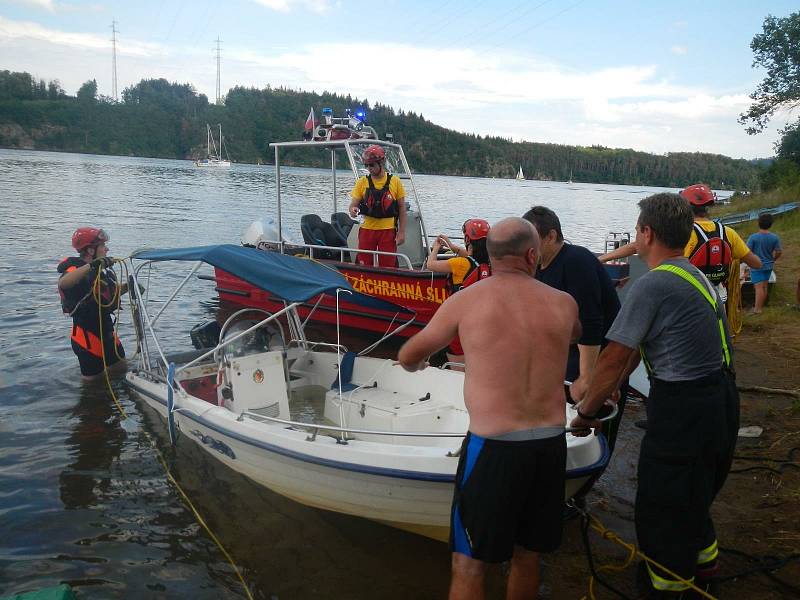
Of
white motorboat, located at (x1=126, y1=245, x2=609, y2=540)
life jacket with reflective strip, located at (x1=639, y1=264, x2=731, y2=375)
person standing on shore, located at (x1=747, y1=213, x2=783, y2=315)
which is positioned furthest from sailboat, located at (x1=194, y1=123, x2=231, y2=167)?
life jacket with reflective strip, located at (x1=639, y1=264, x2=731, y2=375)

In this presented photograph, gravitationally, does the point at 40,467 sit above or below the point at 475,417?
below

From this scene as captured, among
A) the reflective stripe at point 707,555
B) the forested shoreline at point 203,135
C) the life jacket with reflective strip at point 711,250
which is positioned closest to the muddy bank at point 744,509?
the reflective stripe at point 707,555

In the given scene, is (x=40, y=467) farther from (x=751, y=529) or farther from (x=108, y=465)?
(x=751, y=529)

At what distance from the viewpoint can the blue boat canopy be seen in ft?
16.8

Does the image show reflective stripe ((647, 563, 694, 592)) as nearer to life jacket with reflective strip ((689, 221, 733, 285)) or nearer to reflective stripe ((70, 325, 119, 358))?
life jacket with reflective strip ((689, 221, 733, 285))

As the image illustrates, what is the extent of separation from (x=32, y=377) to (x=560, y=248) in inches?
288

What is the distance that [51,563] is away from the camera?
4445mm

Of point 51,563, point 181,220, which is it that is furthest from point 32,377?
point 181,220

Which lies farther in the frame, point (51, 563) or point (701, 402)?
point (51, 563)

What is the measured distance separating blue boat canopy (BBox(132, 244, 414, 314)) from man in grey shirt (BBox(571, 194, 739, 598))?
271 cm

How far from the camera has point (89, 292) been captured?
6.94 metres

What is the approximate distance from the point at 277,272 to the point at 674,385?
3.38m

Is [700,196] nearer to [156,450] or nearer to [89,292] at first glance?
[156,450]

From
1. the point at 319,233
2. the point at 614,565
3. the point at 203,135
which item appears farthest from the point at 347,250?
the point at 203,135
